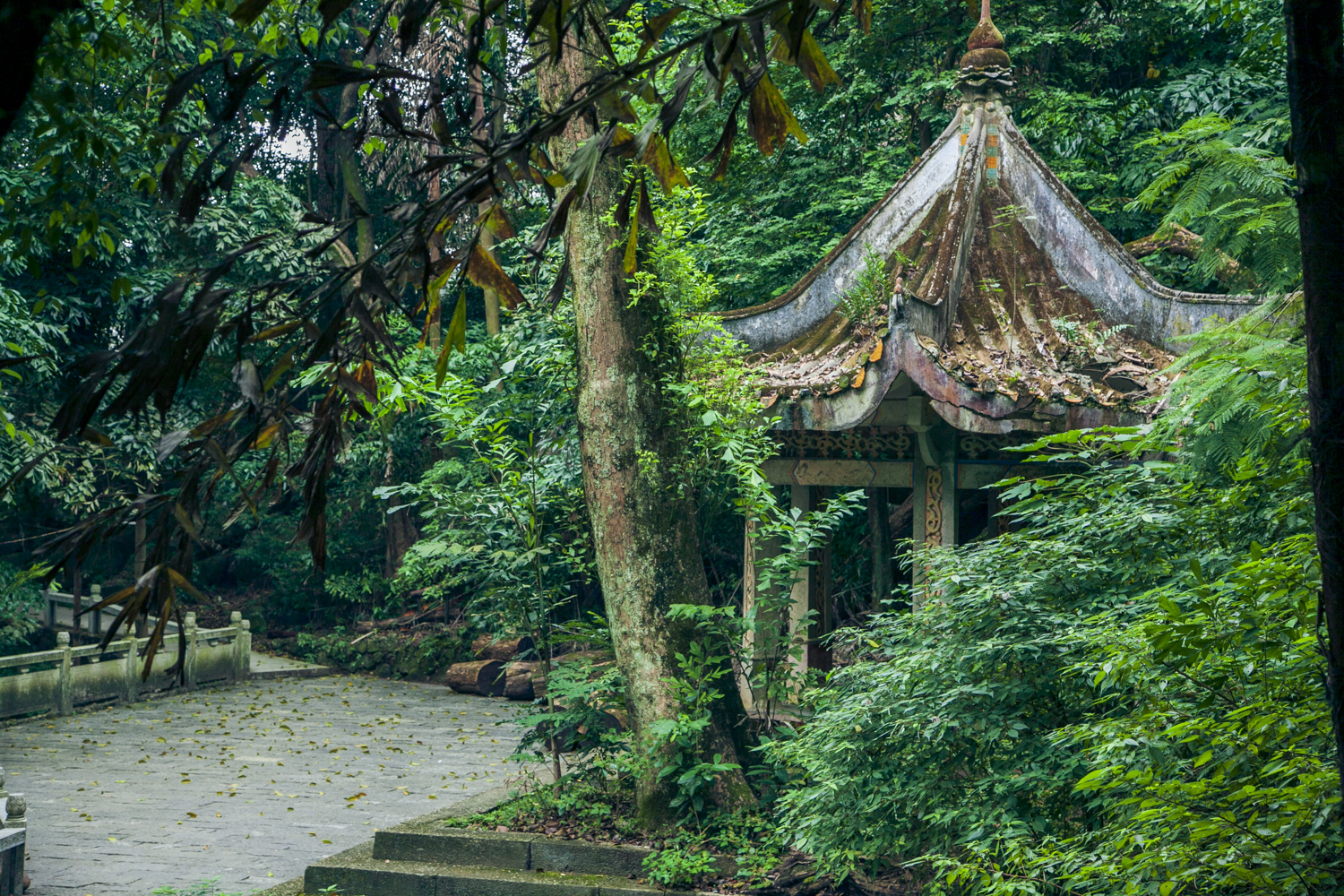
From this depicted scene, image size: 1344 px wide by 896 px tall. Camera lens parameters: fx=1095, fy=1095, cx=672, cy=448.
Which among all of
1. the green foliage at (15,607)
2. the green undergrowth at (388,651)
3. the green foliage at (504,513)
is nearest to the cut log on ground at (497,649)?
the green undergrowth at (388,651)

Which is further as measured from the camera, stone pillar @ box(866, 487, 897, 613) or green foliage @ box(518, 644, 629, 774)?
stone pillar @ box(866, 487, 897, 613)

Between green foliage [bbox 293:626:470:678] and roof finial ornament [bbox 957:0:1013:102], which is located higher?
roof finial ornament [bbox 957:0:1013:102]

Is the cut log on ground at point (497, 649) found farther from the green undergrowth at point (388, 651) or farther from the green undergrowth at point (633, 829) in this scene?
the green undergrowth at point (633, 829)

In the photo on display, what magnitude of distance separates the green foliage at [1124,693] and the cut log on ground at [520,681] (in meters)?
9.65

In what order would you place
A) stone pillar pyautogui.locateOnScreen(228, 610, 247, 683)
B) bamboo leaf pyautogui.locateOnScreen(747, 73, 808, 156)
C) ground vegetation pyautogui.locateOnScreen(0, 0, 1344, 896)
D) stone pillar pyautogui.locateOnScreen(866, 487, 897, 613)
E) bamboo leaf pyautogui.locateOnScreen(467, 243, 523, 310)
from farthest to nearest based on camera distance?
1. stone pillar pyautogui.locateOnScreen(228, 610, 247, 683)
2. stone pillar pyautogui.locateOnScreen(866, 487, 897, 613)
3. bamboo leaf pyautogui.locateOnScreen(747, 73, 808, 156)
4. bamboo leaf pyautogui.locateOnScreen(467, 243, 523, 310)
5. ground vegetation pyautogui.locateOnScreen(0, 0, 1344, 896)

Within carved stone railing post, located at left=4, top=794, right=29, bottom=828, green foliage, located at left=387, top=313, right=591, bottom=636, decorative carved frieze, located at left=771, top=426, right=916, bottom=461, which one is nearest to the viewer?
carved stone railing post, located at left=4, top=794, right=29, bottom=828

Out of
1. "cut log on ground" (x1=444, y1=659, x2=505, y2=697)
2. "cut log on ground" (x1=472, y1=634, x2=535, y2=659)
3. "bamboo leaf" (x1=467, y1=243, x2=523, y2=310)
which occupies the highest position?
"bamboo leaf" (x1=467, y1=243, x2=523, y2=310)

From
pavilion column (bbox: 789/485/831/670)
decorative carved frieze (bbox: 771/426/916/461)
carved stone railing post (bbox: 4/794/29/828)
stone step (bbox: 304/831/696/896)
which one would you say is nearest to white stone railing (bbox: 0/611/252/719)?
carved stone railing post (bbox: 4/794/29/828)

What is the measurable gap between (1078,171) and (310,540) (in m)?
10.1

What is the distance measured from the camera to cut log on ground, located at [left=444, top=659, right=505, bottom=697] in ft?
50.4

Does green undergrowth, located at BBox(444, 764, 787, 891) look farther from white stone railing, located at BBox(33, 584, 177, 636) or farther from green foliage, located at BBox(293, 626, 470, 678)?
white stone railing, located at BBox(33, 584, 177, 636)

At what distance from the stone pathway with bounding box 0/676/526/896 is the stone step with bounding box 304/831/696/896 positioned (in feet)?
2.62

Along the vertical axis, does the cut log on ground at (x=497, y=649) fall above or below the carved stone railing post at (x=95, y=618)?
below

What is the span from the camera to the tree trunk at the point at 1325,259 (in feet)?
4.66
